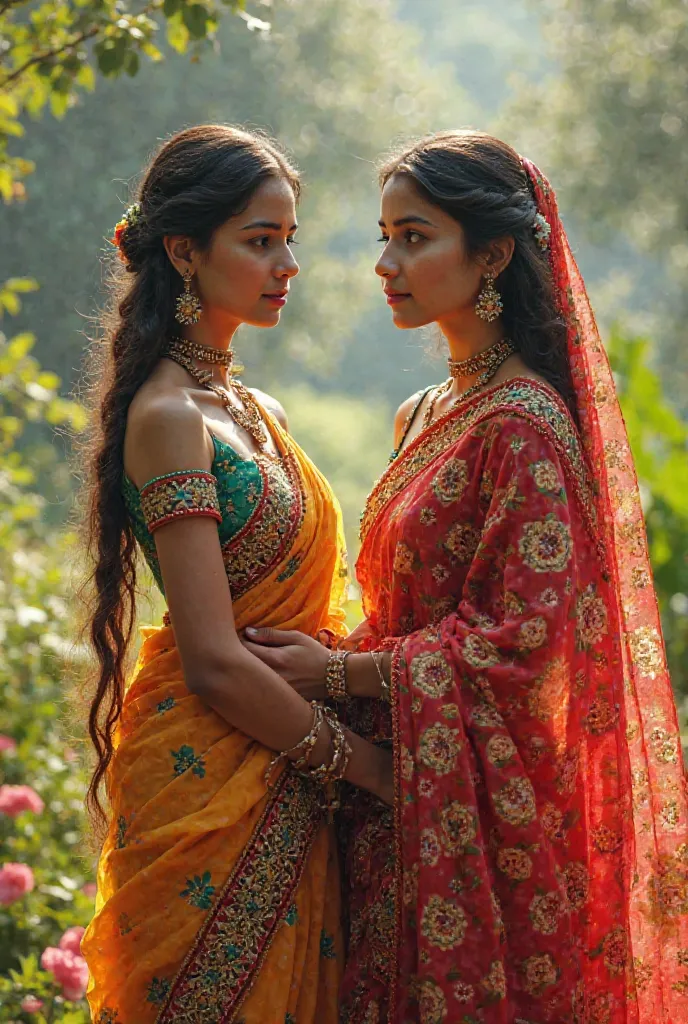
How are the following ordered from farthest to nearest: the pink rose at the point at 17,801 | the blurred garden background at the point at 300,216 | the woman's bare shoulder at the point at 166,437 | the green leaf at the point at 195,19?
the pink rose at the point at 17,801
the blurred garden background at the point at 300,216
the green leaf at the point at 195,19
the woman's bare shoulder at the point at 166,437

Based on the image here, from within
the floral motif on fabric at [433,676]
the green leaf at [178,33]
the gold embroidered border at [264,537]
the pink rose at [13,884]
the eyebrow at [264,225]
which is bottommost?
the pink rose at [13,884]

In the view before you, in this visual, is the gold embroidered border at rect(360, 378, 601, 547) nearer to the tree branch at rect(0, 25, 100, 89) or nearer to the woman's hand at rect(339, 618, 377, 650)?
the woman's hand at rect(339, 618, 377, 650)

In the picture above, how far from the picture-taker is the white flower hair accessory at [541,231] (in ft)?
8.21

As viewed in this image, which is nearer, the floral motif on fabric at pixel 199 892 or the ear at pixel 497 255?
the floral motif on fabric at pixel 199 892

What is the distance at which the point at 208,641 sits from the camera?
2.24 m

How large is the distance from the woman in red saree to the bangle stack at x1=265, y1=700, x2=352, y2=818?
79mm

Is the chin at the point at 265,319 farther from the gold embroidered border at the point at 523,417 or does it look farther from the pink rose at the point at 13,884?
the pink rose at the point at 13,884

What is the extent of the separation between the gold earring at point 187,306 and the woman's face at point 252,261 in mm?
18

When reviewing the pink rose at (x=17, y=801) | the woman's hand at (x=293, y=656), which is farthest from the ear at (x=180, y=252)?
the pink rose at (x=17, y=801)

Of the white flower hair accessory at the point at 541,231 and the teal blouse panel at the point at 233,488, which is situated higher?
the white flower hair accessory at the point at 541,231

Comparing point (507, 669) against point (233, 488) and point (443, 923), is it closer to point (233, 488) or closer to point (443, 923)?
point (443, 923)

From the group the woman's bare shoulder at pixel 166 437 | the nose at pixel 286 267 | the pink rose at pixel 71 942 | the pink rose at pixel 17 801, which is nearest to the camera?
the woman's bare shoulder at pixel 166 437

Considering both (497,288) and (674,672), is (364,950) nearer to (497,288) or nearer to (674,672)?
(497,288)

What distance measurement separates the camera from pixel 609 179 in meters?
15.0
